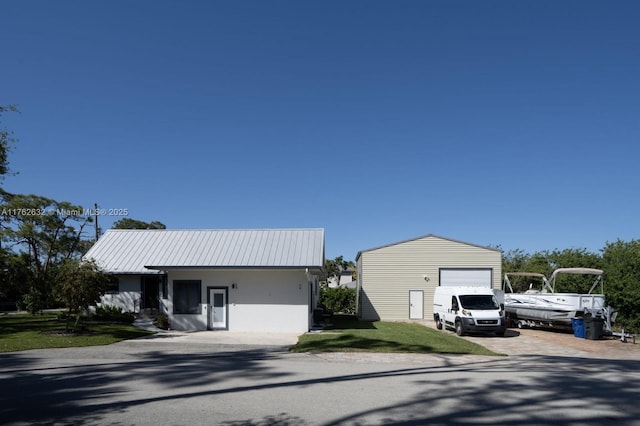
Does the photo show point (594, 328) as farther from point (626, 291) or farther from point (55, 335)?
point (55, 335)

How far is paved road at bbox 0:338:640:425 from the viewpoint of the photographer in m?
7.23

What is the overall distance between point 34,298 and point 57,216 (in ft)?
65.6

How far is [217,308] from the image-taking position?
75.7ft

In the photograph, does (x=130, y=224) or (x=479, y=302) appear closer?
(x=479, y=302)

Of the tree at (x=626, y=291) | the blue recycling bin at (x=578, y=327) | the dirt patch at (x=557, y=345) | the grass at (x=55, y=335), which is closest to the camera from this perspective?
the grass at (x=55, y=335)

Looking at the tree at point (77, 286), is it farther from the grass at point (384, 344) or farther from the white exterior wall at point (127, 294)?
the grass at point (384, 344)

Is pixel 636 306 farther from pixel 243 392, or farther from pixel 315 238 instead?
pixel 243 392

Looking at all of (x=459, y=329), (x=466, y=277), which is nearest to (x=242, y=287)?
(x=459, y=329)

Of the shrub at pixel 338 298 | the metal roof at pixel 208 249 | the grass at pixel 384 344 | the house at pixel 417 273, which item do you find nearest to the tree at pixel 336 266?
the shrub at pixel 338 298

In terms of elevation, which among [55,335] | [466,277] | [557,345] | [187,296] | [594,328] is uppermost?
[466,277]

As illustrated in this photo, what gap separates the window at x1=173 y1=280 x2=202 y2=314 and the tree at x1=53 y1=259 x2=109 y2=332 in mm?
3966

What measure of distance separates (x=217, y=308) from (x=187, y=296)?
1559 mm

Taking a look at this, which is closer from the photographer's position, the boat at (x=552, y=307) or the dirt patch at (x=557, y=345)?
the dirt patch at (x=557, y=345)

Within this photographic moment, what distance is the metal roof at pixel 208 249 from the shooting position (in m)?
23.1
